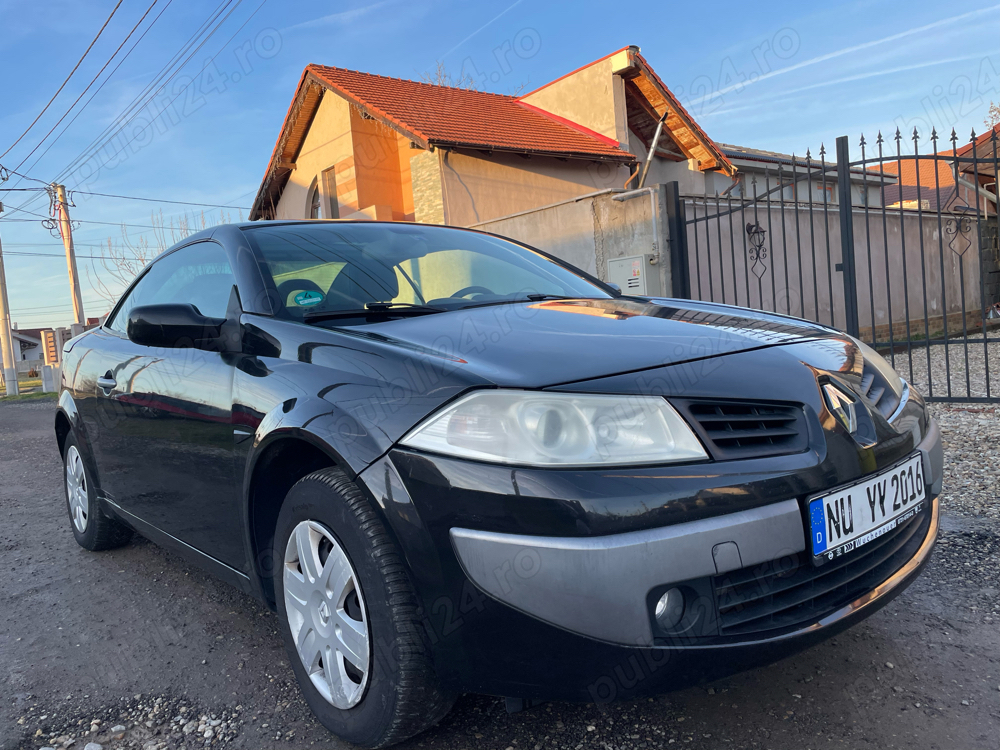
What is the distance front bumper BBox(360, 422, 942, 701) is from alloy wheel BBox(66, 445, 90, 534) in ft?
8.81

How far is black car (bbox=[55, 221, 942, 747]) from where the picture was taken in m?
1.49

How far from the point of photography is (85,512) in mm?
3645

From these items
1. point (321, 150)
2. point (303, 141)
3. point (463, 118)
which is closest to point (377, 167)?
point (321, 150)

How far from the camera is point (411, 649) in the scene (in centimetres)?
162

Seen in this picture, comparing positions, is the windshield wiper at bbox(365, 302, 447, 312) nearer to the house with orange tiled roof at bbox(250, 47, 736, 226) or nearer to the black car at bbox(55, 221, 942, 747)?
the black car at bbox(55, 221, 942, 747)

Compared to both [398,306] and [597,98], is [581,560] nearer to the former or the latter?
[398,306]

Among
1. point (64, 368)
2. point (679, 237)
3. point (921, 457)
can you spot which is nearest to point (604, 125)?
point (679, 237)

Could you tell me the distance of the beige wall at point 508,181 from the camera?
13.5 m

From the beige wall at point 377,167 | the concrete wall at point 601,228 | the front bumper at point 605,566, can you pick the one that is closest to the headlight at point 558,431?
the front bumper at point 605,566

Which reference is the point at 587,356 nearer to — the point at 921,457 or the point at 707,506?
the point at 707,506

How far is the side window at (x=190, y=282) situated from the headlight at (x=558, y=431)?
4.15 ft

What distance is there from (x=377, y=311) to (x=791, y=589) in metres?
1.38

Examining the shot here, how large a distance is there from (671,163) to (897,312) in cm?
704

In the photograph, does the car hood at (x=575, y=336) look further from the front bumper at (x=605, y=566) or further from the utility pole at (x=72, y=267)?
the utility pole at (x=72, y=267)
